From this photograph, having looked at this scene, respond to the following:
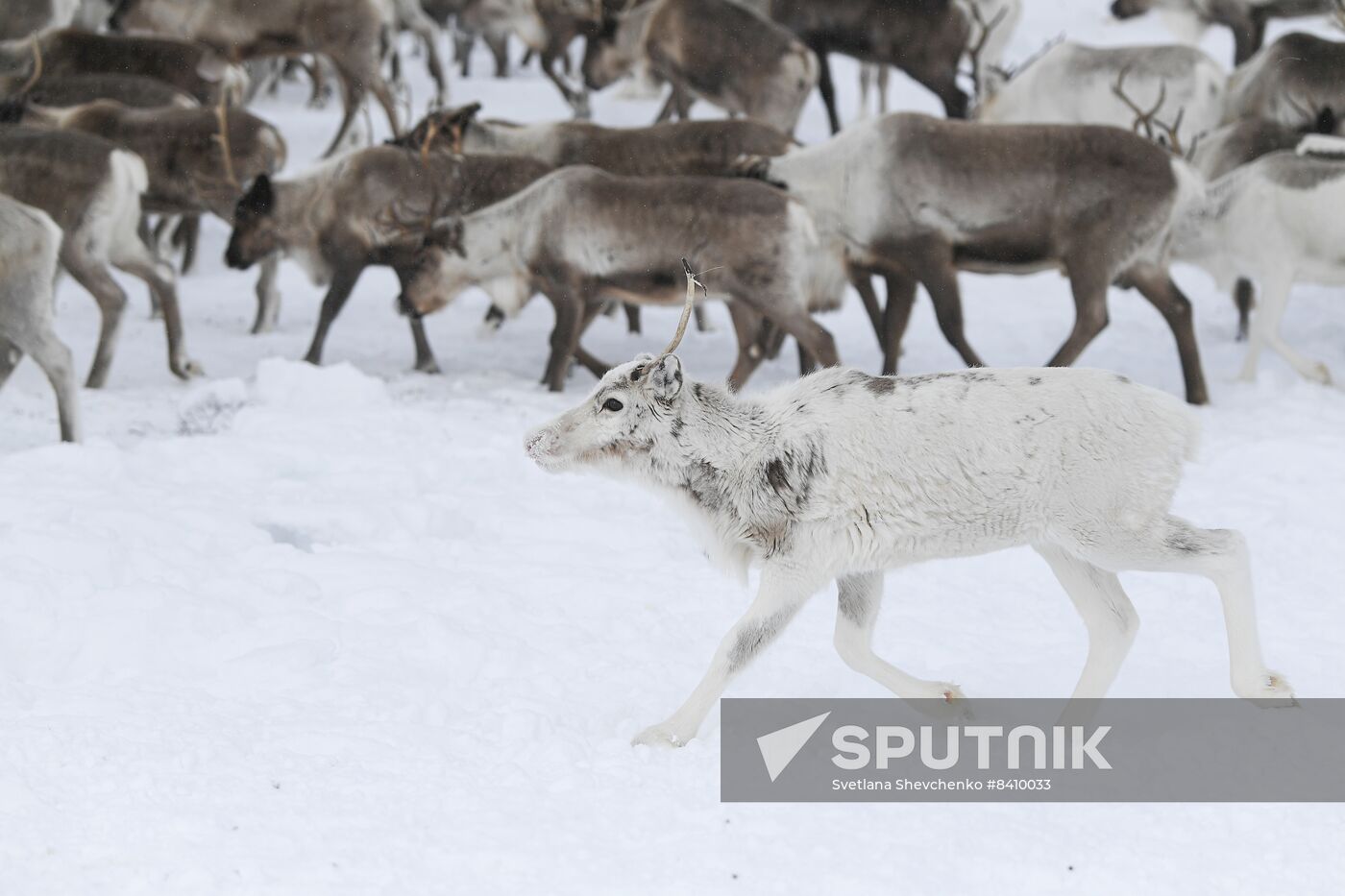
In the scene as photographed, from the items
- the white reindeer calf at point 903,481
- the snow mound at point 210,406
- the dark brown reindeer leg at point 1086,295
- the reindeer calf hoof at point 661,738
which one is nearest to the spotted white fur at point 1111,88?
the dark brown reindeer leg at point 1086,295

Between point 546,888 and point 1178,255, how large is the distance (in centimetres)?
631

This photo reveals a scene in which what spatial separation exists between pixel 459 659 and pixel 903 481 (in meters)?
1.38

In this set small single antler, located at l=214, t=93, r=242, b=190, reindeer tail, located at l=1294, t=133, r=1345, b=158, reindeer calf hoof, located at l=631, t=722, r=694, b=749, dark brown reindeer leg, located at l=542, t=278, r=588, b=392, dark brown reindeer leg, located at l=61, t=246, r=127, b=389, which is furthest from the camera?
small single antler, located at l=214, t=93, r=242, b=190

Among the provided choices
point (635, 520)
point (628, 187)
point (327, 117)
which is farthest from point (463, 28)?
point (635, 520)

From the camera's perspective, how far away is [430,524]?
218 inches

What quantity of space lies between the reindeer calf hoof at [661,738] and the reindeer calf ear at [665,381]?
811 mm

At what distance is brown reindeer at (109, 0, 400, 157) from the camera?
1207 cm

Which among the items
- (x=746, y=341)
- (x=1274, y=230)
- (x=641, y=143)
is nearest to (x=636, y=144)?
(x=641, y=143)

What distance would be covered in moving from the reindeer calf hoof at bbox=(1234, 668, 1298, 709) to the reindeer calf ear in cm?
155

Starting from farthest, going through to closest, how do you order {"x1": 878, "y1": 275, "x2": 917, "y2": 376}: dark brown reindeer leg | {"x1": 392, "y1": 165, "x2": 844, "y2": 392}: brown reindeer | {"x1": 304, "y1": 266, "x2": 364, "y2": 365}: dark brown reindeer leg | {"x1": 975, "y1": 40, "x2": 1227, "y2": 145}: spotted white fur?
{"x1": 975, "y1": 40, "x2": 1227, "y2": 145}: spotted white fur < {"x1": 304, "y1": 266, "x2": 364, "y2": 365}: dark brown reindeer leg < {"x1": 878, "y1": 275, "x2": 917, "y2": 376}: dark brown reindeer leg < {"x1": 392, "y1": 165, "x2": 844, "y2": 392}: brown reindeer

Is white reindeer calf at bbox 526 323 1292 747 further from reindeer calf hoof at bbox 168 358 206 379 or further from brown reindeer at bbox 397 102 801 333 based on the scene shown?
brown reindeer at bbox 397 102 801 333

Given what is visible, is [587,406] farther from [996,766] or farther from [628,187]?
[628,187]

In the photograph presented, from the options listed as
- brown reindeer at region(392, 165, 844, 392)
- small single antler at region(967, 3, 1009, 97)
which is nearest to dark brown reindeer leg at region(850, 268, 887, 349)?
brown reindeer at region(392, 165, 844, 392)

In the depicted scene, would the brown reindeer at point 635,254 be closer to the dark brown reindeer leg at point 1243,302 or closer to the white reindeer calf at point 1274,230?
the white reindeer calf at point 1274,230
